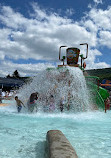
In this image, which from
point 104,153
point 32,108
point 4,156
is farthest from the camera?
point 32,108

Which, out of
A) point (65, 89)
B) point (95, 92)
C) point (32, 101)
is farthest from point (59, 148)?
point (95, 92)

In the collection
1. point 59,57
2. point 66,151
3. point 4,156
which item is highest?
point 59,57

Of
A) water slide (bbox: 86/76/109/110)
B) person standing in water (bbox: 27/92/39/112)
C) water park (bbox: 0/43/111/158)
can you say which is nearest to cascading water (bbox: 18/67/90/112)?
water park (bbox: 0/43/111/158)

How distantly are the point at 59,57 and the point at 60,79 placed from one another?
2758 millimetres

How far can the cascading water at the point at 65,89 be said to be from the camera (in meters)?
9.44

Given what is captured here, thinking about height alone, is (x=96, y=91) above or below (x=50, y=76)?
below

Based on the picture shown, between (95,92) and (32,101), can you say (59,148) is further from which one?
(95,92)

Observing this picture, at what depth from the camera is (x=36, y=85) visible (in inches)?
416

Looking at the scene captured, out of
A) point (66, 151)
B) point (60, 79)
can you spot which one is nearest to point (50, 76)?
point (60, 79)

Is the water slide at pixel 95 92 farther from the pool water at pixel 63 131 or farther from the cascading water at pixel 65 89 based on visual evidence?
the cascading water at pixel 65 89

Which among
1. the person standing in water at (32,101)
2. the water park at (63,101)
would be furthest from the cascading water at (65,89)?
the person standing in water at (32,101)

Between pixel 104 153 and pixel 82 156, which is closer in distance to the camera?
pixel 82 156

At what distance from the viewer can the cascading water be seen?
9438mm

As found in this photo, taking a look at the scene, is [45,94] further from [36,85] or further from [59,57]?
[59,57]
